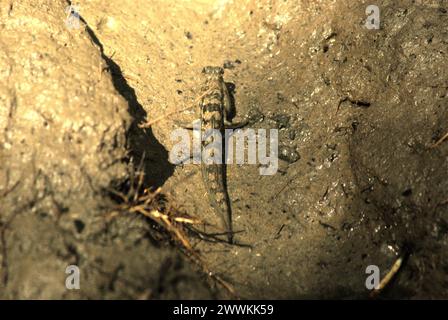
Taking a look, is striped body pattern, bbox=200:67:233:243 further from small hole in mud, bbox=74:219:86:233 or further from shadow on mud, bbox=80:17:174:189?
small hole in mud, bbox=74:219:86:233

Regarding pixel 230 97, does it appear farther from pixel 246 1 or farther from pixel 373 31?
pixel 373 31

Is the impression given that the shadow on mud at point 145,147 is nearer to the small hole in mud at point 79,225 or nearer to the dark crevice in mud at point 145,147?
the dark crevice in mud at point 145,147

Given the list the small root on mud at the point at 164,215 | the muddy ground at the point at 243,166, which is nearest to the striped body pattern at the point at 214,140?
the muddy ground at the point at 243,166

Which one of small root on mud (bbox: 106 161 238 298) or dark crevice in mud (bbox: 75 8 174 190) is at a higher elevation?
dark crevice in mud (bbox: 75 8 174 190)

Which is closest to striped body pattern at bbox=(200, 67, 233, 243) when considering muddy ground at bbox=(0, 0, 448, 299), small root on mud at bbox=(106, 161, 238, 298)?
muddy ground at bbox=(0, 0, 448, 299)

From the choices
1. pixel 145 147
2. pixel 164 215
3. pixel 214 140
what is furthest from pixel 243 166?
pixel 164 215

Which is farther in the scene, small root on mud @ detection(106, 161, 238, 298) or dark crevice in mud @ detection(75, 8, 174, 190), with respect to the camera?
dark crevice in mud @ detection(75, 8, 174, 190)
